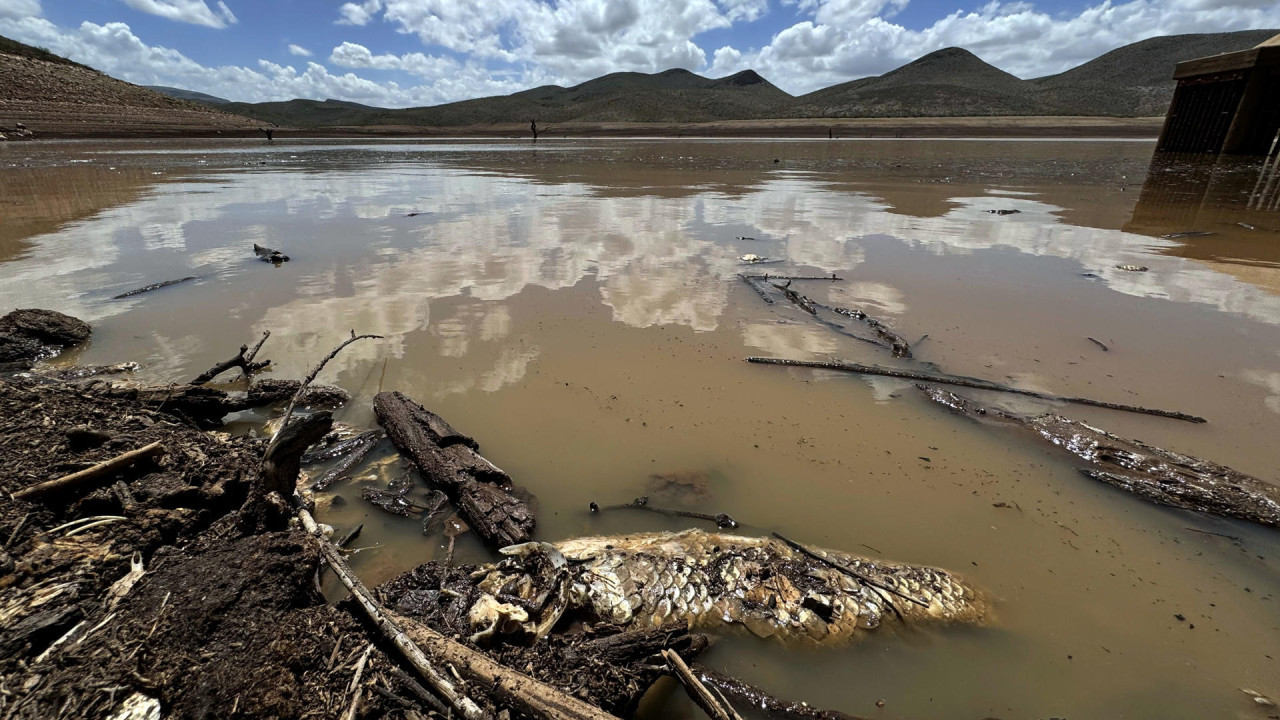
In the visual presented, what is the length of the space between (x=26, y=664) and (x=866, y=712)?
2.93m

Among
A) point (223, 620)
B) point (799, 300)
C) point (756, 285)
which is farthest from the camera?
point (756, 285)

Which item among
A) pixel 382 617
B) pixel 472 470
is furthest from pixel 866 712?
pixel 472 470

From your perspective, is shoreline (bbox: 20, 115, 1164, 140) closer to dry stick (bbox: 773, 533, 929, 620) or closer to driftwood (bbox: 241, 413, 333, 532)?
dry stick (bbox: 773, 533, 929, 620)

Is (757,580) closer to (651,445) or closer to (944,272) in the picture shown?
(651,445)

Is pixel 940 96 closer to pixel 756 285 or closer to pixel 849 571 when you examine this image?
pixel 756 285

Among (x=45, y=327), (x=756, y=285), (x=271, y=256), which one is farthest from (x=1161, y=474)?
(x=271, y=256)

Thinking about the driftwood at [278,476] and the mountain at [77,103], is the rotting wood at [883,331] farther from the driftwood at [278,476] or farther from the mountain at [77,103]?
the mountain at [77,103]

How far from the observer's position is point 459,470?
10.9 ft

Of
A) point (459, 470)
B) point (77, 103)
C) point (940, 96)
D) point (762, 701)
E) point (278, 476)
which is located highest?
point (940, 96)

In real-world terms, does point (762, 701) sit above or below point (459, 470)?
below

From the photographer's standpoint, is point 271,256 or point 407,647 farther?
point 271,256

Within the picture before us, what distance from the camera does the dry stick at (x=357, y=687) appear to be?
175 cm

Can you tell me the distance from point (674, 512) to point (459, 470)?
4.39 feet

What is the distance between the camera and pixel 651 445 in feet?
12.6
